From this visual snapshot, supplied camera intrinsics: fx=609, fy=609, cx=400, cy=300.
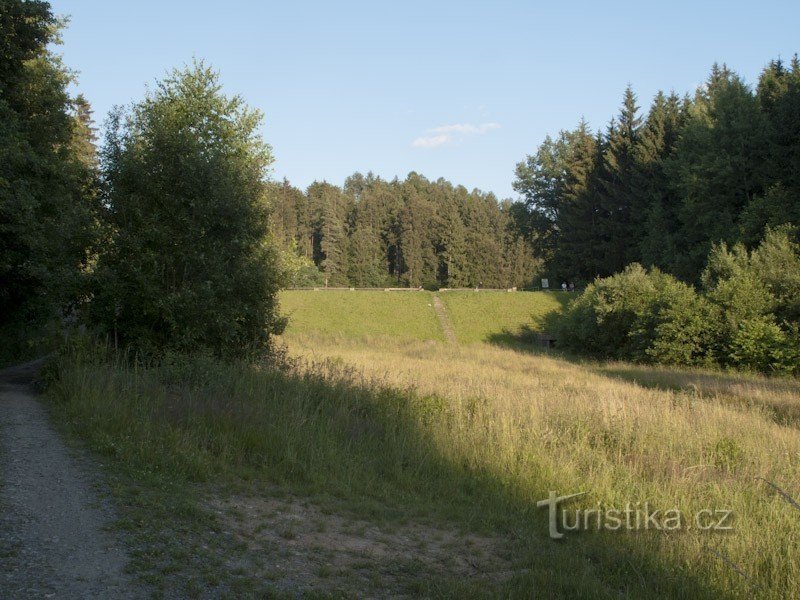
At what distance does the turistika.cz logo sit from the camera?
19.7 feet

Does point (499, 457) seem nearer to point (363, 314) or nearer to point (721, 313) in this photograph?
point (721, 313)

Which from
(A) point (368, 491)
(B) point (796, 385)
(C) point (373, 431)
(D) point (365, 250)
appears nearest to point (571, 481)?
(A) point (368, 491)

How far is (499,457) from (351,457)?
199 centimetres

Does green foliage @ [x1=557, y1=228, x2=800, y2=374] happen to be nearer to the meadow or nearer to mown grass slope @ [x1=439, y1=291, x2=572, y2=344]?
mown grass slope @ [x1=439, y1=291, x2=572, y2=344]

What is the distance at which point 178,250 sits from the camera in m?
14.2

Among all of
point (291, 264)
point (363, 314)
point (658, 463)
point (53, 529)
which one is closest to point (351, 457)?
point (53, 529)

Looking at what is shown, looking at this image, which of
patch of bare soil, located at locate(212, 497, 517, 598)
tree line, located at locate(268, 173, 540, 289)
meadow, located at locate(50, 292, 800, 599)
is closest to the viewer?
patch of bare soil, located at locate(212, 497, 517, 598)

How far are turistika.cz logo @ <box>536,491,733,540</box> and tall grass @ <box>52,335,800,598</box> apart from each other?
135 millimetres

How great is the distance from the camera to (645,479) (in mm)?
7348

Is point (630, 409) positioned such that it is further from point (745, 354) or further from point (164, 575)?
point (745, 354)

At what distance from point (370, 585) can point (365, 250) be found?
279 feet

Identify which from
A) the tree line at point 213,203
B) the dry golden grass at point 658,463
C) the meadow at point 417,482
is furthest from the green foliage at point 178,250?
the dry golden grass at point 658,463

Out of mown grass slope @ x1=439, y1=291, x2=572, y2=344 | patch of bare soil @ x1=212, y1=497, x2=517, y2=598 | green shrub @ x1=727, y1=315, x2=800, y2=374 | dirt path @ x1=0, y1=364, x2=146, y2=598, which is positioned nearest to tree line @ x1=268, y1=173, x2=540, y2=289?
mown grass slope @ x1=439, y1=291, x2=572, y2=344

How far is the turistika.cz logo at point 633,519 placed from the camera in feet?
19.7
